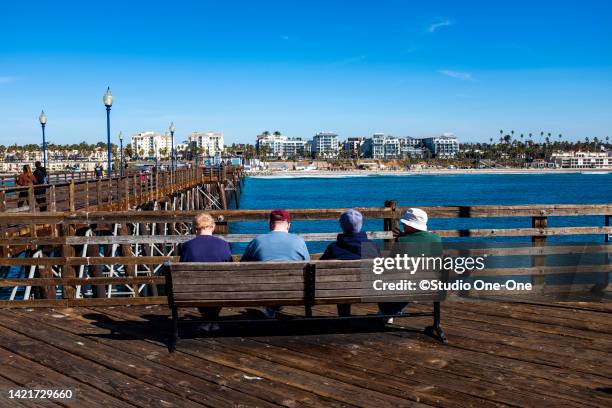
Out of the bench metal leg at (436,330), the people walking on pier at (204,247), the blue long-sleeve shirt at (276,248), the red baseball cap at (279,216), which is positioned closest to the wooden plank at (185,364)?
the people walking on pier at (204,247)

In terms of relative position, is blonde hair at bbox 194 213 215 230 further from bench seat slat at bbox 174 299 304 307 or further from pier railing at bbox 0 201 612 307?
pier railing at bbox 0 201 612 307

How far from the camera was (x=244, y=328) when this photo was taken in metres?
6.86

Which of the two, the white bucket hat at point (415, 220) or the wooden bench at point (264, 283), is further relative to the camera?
the white bucket hat at point (415, 220)

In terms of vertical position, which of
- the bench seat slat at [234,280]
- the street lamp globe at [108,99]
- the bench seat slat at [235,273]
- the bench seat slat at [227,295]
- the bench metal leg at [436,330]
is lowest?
the bench metal leg at [436,330]

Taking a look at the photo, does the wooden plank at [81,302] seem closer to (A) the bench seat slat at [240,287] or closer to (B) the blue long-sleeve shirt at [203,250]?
(B) the blue long-sleeve shirt at [203,250]

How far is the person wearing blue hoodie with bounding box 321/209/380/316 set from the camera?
20.9 feet

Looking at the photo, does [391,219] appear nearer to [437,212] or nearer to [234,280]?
[437,212]

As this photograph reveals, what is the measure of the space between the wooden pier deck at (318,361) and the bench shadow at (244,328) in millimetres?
25

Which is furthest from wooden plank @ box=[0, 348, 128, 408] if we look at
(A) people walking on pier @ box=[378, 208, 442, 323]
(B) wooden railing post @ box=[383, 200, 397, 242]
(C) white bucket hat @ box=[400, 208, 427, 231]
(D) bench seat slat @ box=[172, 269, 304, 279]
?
(B) wooden railing post @ box=[383, 200, 397, 242]

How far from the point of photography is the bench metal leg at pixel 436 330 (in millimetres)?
6348

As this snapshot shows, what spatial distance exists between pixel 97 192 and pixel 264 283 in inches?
687

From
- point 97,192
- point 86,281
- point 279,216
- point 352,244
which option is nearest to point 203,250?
point 279,216

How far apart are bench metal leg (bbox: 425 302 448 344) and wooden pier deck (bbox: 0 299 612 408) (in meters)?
0.10

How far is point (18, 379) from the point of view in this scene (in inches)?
206
